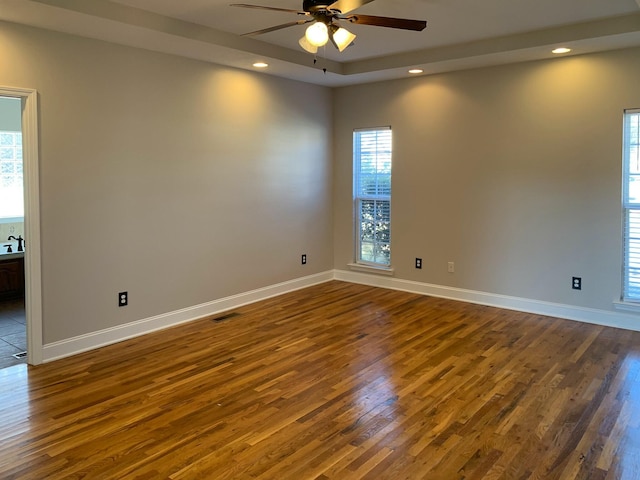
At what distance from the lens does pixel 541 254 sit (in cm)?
506

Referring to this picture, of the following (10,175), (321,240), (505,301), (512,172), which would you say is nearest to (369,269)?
(321,240)

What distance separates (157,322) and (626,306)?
14.1ft

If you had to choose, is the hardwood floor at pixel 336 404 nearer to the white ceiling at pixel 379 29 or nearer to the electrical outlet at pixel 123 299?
the electrical outlet at pixel 123 299

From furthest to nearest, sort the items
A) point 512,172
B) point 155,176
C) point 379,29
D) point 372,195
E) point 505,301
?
point 372,195 < point 505,301 < point 512,172 < point 155,176 < point 379,29

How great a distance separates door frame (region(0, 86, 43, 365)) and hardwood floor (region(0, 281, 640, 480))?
0.26 m

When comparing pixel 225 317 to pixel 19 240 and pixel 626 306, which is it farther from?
pixel 626 306

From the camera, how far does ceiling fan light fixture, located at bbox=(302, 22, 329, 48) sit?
10.1ft

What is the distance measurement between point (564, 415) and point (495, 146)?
10.0 ft

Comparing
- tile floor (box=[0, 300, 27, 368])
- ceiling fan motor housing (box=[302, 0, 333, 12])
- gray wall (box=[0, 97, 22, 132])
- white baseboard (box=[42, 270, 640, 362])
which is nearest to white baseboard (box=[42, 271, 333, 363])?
white baseboard (box=[42, 270, 640, 362])

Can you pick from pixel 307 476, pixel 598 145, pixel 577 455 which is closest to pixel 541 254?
pixel 598 145

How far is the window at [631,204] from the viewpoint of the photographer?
14.8 ft

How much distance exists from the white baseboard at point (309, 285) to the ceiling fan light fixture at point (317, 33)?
9.42ft

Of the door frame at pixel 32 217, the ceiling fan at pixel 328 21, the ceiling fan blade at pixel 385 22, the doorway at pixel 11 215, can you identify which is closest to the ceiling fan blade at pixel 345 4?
the ceiling fan at pixel 328 21

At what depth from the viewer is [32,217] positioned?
3717 millimetres
